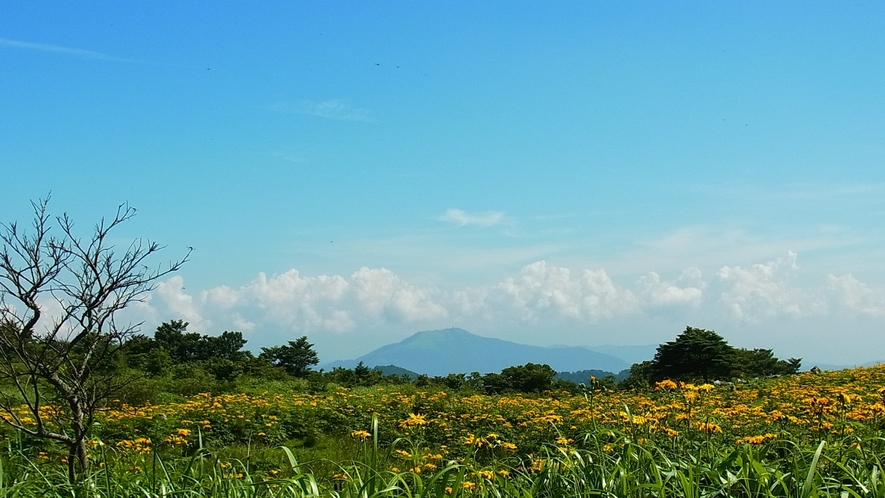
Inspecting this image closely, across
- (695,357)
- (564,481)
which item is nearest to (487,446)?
(564,481)

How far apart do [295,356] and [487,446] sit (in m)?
12.3

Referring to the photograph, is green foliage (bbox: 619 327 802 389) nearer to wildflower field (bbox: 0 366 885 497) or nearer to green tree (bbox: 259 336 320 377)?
wildflower field (bbox: 0 366 885 497)

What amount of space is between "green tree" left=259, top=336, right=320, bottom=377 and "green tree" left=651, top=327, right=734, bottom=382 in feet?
28.5

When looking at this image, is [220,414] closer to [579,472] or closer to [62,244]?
[62,244]

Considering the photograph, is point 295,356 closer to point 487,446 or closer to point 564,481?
point 487,446

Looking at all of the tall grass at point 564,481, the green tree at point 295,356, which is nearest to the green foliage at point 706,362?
the green tree at point 295,356

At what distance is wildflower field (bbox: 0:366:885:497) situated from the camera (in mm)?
3275

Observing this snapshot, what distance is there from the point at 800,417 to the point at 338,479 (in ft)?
16.1

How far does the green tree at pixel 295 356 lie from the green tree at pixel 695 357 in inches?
342

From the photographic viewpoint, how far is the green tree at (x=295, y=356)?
19031 mm

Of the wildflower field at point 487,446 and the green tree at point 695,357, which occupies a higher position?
the green tree at point 695,357

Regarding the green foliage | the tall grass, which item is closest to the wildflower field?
the tall grass

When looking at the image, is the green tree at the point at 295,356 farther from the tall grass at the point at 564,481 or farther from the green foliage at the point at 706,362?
the tall grass at the point at 564,481

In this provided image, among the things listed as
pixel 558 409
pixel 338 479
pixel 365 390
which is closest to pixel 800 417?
pixel 558 409
